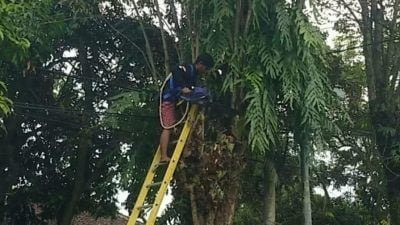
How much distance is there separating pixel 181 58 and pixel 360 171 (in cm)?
601

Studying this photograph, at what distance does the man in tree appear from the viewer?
643 centimetres

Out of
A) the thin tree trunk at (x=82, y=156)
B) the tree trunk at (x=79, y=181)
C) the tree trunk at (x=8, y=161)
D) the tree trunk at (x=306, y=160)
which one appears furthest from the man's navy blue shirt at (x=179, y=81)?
the tree trunk at (x=8, y=161)

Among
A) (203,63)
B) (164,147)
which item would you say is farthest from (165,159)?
(203,63)

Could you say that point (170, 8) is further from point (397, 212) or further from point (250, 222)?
point (250, 222)

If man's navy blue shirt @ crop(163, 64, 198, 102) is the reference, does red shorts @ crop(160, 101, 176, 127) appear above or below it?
below

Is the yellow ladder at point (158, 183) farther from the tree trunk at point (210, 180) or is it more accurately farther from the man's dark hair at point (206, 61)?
the man's dark hair at point (206, 61)

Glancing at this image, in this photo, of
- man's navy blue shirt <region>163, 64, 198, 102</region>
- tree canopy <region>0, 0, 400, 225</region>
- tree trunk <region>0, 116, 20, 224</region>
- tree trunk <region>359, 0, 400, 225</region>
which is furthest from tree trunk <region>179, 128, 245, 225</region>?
tree trunk <region>0, 116, 20, 224</region>

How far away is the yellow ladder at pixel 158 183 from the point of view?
579 centimetres

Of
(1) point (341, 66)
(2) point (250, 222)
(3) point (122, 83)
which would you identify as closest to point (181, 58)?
(3) point (122, 83)

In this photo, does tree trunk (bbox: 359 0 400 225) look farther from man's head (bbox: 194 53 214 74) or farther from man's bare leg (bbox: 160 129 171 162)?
man's bare leg (bbox: 160 129 171 162)

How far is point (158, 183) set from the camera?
603 centimetres

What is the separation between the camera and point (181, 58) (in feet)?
25.4

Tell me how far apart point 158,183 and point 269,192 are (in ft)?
11.2

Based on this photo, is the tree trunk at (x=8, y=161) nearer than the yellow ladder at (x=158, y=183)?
No
